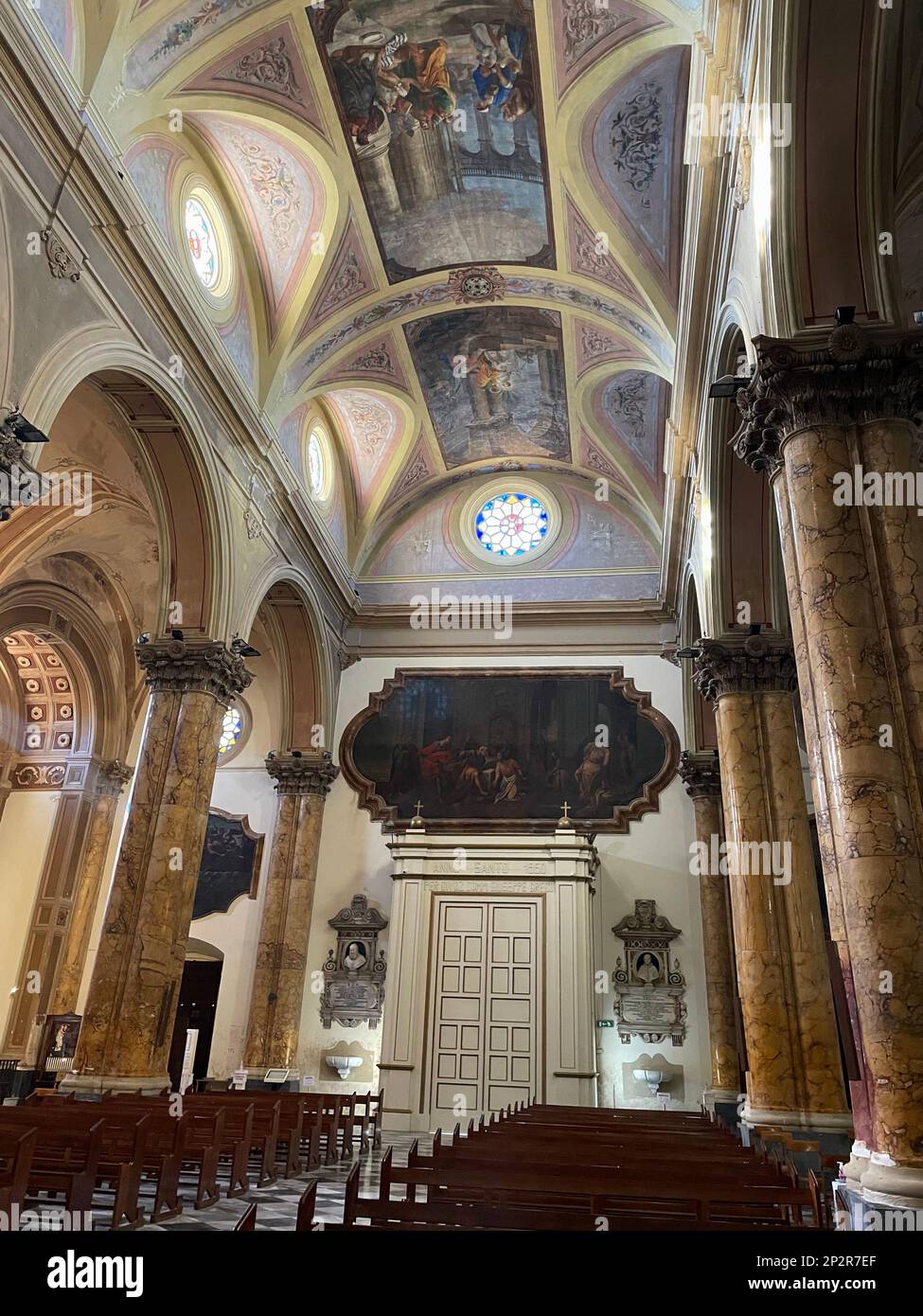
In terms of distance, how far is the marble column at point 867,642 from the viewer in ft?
16.8

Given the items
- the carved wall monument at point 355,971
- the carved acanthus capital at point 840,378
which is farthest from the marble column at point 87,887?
the carved acanthus capital at point 840,378

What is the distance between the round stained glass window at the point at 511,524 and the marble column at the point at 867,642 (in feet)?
41.7

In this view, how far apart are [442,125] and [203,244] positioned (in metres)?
3.71

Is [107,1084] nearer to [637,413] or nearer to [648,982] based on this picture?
[648,982]

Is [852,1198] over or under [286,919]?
under

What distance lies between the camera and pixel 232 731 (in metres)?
19.6

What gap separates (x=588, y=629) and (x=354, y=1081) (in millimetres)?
9896

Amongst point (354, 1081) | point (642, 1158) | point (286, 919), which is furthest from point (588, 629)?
point (642, 1158)

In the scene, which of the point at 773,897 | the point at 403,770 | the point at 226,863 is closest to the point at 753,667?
the point at 773,897

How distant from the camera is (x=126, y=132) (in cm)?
969

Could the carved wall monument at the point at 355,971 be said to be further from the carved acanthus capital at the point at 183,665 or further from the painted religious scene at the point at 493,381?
the painted religious scene at the point at 493,381

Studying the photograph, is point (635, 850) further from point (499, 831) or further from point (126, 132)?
point (126, 132)

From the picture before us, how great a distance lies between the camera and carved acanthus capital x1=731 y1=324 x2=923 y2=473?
638 cm

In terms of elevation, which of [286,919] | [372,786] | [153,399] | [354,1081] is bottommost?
[354,1081]
